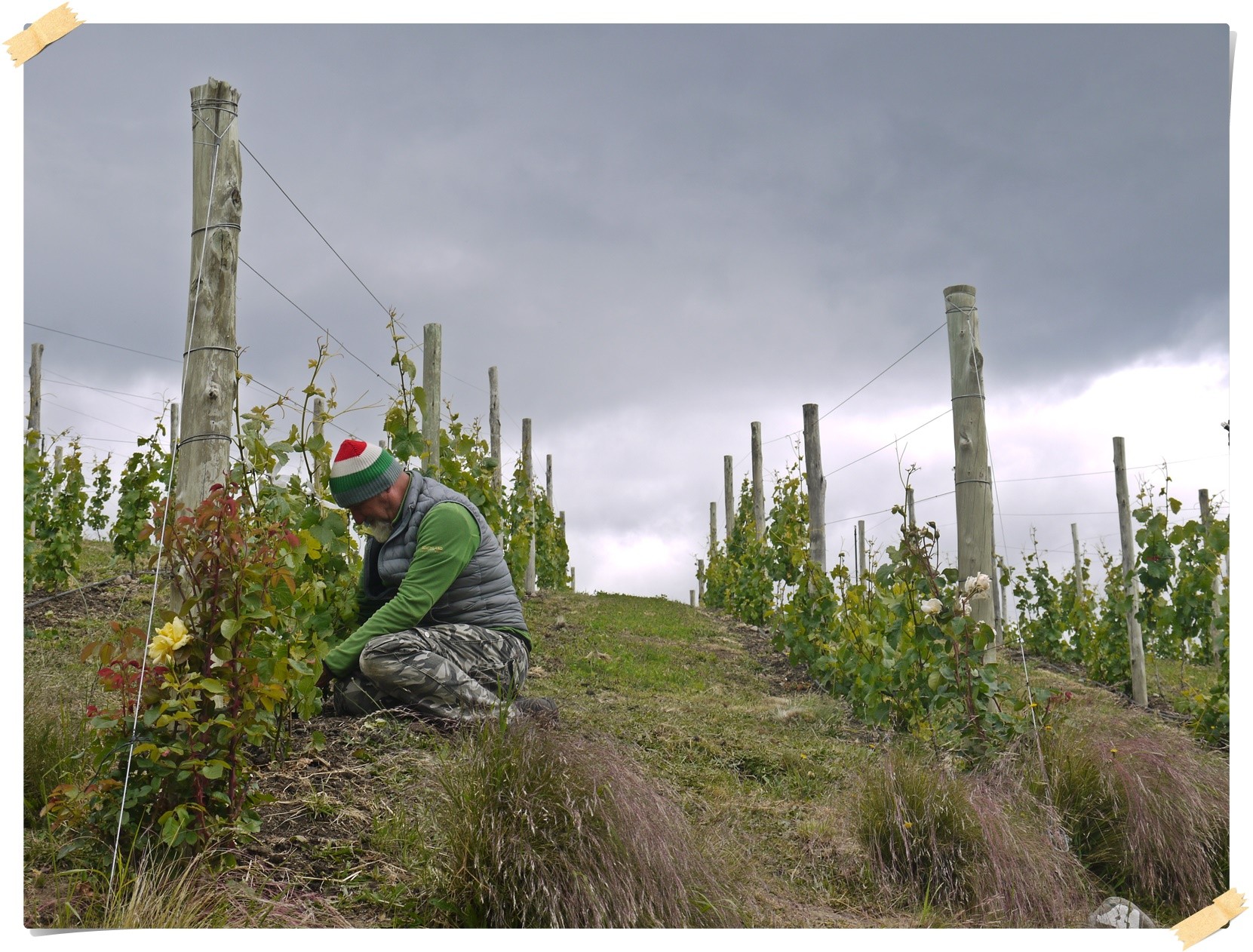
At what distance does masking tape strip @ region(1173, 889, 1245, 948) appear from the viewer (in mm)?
2492

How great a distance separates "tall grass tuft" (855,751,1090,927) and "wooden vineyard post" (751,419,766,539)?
31.6 ft

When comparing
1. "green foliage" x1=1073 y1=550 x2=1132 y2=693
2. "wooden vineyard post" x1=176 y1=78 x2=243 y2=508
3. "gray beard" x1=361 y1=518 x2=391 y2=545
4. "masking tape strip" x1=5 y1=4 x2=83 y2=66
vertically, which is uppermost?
"masking tape strip" x1=5 y1=4 x2=83 y2=66

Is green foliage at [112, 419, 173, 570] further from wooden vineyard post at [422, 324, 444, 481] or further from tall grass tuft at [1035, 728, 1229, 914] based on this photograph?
tall grass tuft at [1035, 728, 1229, 914]

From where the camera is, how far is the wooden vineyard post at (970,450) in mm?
4348

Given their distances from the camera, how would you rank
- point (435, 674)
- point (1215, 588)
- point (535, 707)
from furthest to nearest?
point (1215, 588) → point (535, 707) → point (435, 674)

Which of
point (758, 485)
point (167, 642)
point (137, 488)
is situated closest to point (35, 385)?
point (137, 488)

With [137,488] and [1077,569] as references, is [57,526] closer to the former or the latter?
[137,488]

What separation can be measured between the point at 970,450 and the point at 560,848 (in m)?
2.87

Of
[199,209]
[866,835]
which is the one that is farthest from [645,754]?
[199,209]

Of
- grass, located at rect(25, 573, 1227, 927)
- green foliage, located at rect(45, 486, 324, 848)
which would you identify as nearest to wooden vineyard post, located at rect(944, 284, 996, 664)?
grass, located at rect(25, 573, 1227, 927)

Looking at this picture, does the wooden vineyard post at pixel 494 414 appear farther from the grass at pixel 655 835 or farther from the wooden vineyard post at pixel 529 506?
the grass at pixel 655 835

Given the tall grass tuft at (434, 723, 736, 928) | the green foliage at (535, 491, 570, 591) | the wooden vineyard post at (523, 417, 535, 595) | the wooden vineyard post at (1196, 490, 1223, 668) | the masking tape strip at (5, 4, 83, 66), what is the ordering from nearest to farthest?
the tall grass tuft at (434, 723, 736, 928)
the masking tape strip at (5, 4, 83, 66)
the wooden vineyard post at (1196, 490, 1223, 668)
the wooden vineyard post at (523, 417, 535, 595)
the green foliage at (535, 491, 570, 591)

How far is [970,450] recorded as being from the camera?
14.3ft

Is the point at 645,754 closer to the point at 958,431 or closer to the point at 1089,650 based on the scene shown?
the point at 958,431
